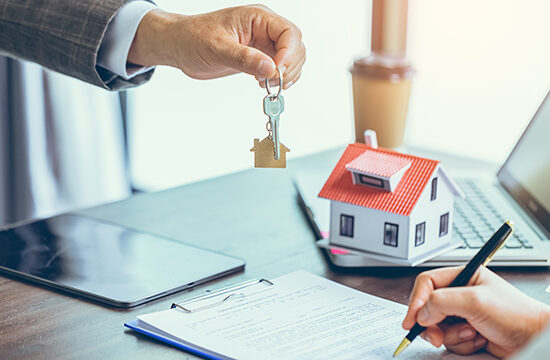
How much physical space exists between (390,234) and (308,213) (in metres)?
0.29

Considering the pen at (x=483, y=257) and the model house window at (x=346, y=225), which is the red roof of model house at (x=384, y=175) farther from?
the pen at (x=483, y=257)

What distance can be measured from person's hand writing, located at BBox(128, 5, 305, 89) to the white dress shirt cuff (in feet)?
0.05

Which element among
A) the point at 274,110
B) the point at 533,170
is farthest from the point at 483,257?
the point at 533,170

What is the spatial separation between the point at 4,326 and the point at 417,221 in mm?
548

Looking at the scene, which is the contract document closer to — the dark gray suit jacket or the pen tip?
the pen tip

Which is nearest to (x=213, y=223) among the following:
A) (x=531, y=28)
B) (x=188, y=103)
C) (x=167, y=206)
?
(x=167, y=206)

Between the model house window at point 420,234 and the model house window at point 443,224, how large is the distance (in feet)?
0.14

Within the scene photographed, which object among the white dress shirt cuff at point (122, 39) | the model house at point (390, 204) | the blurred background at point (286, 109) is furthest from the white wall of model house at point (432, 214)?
the blurred background at point (286, 109)

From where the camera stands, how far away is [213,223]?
3.98 feet

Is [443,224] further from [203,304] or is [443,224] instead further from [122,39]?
[122,39]

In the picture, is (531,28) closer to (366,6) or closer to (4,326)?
(366,6)

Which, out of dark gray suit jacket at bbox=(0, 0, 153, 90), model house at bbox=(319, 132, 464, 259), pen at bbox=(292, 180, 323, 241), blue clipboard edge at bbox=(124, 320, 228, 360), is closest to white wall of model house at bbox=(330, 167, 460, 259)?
model house at bbox=(319, 132, 464, 259)

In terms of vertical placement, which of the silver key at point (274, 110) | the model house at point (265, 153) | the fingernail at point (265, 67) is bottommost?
the model house at point (265, 153)

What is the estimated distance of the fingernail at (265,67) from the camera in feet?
2.91
